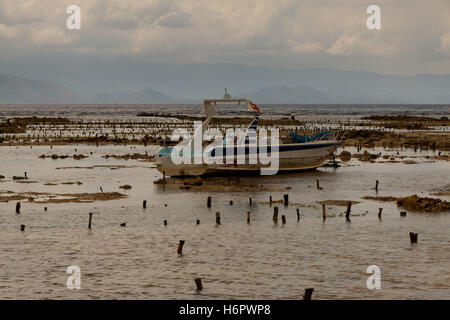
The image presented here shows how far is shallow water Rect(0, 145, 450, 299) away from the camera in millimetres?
20984

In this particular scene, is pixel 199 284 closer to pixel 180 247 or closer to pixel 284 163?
pixel 180 247

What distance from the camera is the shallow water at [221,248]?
68.8 ft

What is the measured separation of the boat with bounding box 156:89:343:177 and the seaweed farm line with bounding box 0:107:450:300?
1030mm

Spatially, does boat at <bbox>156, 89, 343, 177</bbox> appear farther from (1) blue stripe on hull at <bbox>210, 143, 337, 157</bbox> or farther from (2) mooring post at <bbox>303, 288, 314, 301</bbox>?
(2) mooring post at <bbox>303, 288, 314, 301</bbox>

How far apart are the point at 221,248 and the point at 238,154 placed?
2209 cm

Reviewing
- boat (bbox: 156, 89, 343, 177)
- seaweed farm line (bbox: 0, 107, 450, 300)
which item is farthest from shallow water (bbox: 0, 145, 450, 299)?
boat (bbox: 156, 89, 343, 177)

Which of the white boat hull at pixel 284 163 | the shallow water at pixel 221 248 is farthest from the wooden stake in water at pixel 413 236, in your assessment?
the white boat hull at pixel 284 163

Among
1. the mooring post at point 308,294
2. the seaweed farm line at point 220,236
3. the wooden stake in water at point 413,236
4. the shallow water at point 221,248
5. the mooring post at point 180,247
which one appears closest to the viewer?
the mooring post at point 308,294

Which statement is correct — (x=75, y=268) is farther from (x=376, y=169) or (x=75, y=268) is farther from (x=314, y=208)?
(x=376, y=169)

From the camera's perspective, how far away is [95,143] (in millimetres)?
80000

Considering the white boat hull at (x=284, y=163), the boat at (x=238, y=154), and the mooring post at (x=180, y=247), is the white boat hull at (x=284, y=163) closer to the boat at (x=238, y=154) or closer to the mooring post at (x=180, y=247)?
the boat at (x=238, y=154)

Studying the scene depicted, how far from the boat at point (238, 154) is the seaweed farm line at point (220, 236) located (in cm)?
103

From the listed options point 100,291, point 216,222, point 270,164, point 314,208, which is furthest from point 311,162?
point 100,291
